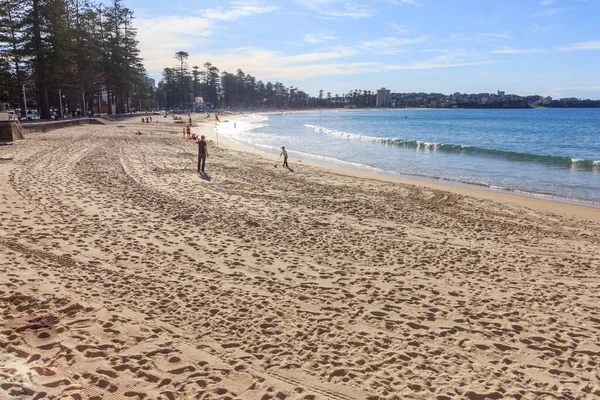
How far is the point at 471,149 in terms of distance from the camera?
32.4 metres

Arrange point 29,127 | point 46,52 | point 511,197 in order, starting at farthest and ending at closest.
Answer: point 46,52
point 29,127
point 511,197

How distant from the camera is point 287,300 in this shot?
5875mm

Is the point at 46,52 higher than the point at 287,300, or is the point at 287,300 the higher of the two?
the point at 46,52

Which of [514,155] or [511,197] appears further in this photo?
[514,155]

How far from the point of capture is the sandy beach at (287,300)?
4.12m

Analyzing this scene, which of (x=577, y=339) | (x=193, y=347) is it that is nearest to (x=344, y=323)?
(x=193, y=347)

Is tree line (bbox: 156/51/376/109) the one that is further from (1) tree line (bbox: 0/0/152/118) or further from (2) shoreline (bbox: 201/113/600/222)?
(2) shoreline (bbox: 201/113/600/222)

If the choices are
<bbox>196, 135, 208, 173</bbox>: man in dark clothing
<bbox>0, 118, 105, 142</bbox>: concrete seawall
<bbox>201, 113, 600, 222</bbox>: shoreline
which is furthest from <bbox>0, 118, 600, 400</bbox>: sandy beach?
<bbox>0, 118, 105, 142</bbox>: concrete seawall

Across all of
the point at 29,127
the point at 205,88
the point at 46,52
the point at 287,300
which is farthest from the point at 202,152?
the point at 205,88

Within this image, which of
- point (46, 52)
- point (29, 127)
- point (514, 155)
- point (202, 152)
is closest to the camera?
point (202, 152)

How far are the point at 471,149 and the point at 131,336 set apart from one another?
106 feet

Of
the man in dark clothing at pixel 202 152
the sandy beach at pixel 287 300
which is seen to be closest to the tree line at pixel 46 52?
the man in dark clothing at pixel 202 152

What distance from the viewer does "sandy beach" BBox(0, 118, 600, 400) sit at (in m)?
4.12

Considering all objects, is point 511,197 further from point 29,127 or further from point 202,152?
point 29,127
